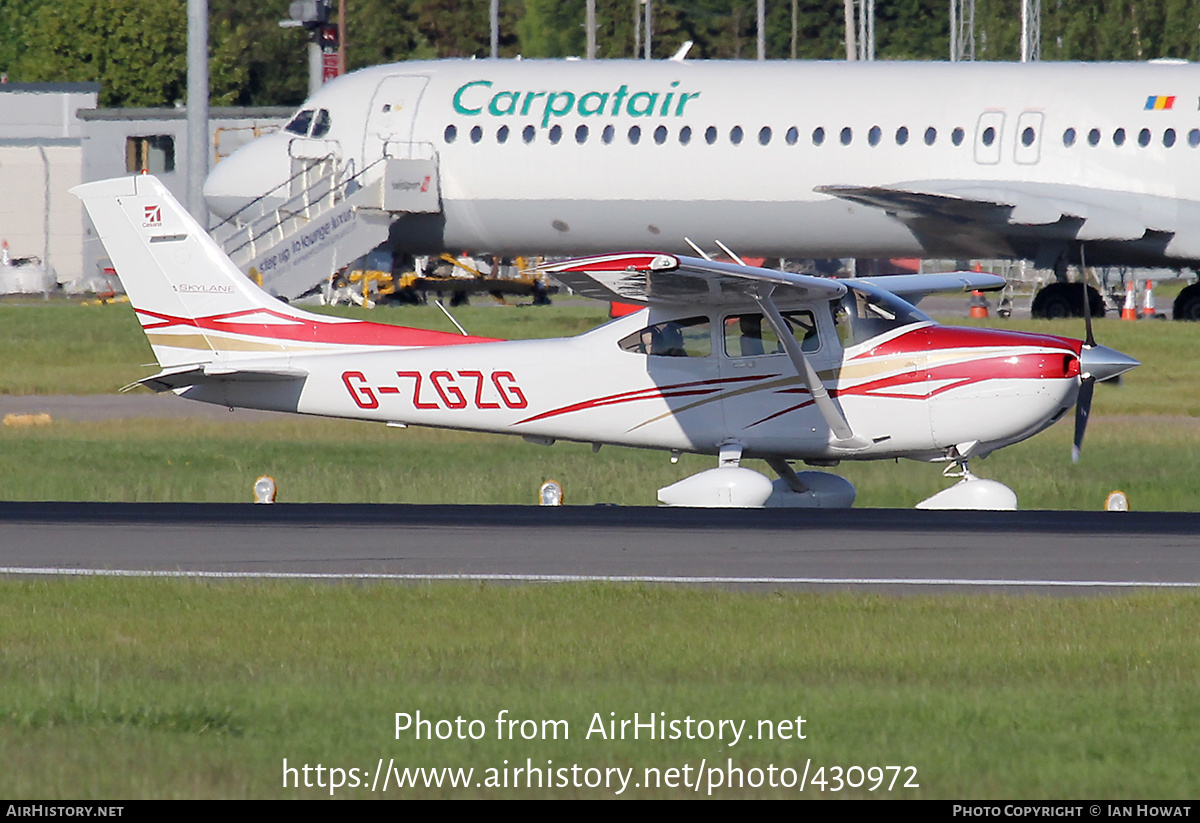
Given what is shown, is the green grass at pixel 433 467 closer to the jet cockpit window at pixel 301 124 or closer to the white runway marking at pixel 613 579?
the white runway marking at pixel 613 579

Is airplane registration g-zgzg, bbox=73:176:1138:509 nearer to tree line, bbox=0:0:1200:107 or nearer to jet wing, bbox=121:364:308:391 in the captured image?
jet wing, bbox=121:364:308:391

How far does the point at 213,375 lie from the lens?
16016mm

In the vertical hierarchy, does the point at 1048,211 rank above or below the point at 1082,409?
above

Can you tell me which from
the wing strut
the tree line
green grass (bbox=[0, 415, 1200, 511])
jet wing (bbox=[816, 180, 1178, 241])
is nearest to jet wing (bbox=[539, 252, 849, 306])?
the wing strut

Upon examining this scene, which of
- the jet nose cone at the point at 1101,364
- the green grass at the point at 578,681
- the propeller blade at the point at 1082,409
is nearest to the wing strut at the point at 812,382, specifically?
the propeller blade at the point at 1082,409

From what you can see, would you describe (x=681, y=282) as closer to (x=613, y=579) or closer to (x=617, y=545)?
(x=617, y=545)

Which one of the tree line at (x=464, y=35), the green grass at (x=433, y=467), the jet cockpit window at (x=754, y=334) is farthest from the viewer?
the tree line at (x=464, y=35)

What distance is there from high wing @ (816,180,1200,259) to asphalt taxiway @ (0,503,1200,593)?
50.0ft

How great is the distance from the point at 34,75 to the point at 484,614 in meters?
78.1

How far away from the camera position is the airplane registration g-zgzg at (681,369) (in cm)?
1516

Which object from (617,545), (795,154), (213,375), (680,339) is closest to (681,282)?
(680,339)

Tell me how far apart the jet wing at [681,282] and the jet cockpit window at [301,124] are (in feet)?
60.2

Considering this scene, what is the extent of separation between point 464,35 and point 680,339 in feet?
268

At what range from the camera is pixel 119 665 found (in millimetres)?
8586
